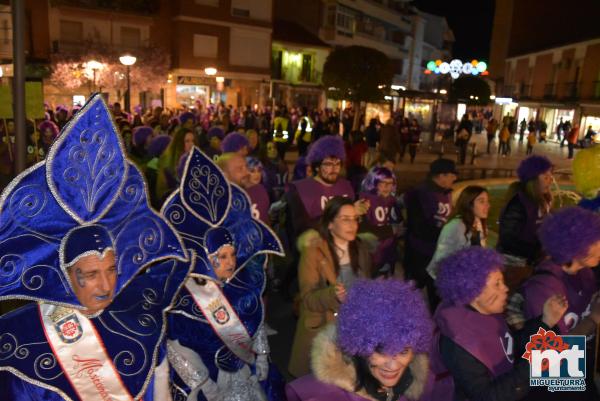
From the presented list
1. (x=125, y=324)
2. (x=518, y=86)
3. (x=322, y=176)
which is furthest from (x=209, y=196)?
(x=518, y=86)

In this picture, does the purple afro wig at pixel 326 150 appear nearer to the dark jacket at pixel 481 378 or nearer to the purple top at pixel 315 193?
the purple top at pixel 315 193

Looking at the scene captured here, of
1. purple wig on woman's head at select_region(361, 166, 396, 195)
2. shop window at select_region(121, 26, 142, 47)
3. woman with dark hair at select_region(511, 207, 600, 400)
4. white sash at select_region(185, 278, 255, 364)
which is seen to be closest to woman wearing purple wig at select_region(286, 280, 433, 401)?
white sash at select_region(185, 278, 255, 364)

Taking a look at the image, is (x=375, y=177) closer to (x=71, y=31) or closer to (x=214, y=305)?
(x=214, y=305)

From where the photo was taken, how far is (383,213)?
5730mm

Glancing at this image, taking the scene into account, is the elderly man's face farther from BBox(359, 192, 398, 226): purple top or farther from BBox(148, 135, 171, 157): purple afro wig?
BBox(148, 135, 171, 157): purple afro wig

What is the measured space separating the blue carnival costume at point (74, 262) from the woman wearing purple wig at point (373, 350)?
0.80 metres

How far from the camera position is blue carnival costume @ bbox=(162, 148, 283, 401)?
10.3 ft

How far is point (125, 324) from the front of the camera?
247cm

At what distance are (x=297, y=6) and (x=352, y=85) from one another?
2071 centimetres

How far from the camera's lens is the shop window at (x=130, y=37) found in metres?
29.2

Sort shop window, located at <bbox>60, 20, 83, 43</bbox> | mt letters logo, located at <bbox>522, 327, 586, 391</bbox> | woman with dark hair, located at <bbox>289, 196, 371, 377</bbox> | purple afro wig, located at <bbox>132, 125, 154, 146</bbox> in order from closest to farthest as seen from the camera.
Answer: mt letters logo, located at <bbox>522, 327, 586, 391</bbox>
woman with dark hair, located at <bbox>289, 196, 371, 377</bbox>
purple afro wig, located at <bbox>132, 125, 154, 146</bbox>
shop window, located at <bbox>60, 20, 83, 43</bbox>

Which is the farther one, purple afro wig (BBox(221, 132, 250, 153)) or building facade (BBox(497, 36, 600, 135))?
building facade (BBox(497, 36, 600, 135))

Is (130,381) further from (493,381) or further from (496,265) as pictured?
(496,265)

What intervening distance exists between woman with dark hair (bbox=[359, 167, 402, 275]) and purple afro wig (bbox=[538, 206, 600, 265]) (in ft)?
6.92
